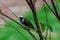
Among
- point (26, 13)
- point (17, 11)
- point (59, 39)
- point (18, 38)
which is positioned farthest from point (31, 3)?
point (17, 11)

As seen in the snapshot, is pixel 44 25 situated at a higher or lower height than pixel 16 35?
higher

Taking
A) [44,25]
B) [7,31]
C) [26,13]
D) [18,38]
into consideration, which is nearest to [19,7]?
[26,13]

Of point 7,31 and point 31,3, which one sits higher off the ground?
point 31,3

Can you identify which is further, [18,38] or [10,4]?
[10,4]

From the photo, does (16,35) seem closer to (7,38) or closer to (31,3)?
(7,38)

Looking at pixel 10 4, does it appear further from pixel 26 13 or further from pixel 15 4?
pixel 26 13

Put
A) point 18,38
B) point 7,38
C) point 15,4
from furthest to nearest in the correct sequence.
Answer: point 15,4 < point 7,38 < point 18,38

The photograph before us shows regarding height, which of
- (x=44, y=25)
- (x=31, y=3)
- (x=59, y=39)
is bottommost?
(x=59, y=39)

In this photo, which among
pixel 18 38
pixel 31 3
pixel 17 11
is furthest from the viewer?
pixel 17 11

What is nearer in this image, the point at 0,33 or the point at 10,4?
the point at 0,33
